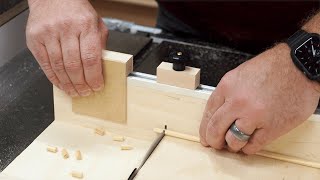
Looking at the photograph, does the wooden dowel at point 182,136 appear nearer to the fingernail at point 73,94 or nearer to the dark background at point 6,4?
the fingernail at point 73,94

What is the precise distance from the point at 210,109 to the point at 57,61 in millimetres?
353

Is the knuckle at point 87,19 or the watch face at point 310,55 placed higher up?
the watch face at point 310,55

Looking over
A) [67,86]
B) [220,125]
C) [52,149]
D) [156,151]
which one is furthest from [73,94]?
[220,125]

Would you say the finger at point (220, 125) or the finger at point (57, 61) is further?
the finger at point (57, 61)

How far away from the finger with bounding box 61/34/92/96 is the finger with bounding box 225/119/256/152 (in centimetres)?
33

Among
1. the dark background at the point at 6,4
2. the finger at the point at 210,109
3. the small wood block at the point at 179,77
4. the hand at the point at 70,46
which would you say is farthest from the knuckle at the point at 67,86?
the dark background at the point at 6,4

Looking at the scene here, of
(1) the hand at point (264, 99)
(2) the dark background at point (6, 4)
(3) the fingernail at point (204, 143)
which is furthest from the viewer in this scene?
(2) the dark background at point (6, 4)

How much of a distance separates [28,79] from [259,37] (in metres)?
0.72

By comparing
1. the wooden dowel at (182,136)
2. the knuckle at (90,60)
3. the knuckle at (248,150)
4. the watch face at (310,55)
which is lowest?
the wooden dowel at (182,136)

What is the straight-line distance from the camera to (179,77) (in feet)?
3.63

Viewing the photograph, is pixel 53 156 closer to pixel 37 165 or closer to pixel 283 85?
pixel 37 165

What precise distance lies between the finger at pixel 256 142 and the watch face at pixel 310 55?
0.15m

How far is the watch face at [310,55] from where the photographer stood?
1024mm

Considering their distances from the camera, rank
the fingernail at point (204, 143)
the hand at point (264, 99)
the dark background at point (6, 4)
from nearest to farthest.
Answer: the hand at point (264, 99) → the fingernail at point (204, 143) → the dark background at point (6, 4)
